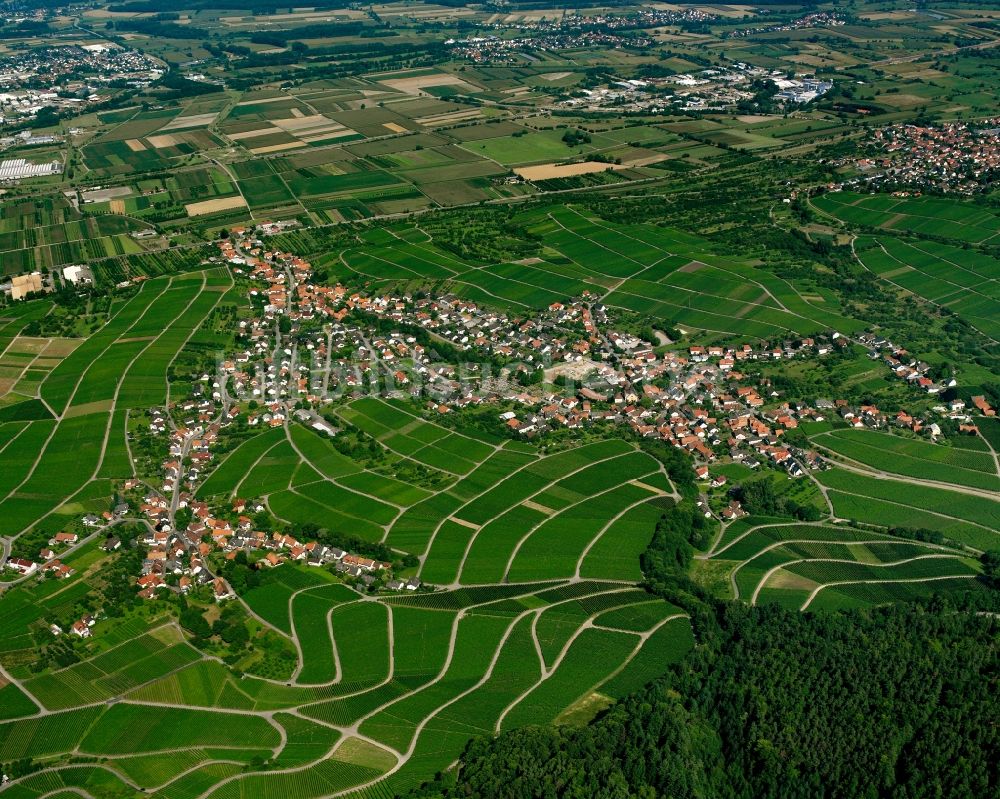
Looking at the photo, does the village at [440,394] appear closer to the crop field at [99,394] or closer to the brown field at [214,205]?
the crop field at [99,394]

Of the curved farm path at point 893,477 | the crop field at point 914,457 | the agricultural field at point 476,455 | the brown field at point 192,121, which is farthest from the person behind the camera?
the brown field at point 192,121

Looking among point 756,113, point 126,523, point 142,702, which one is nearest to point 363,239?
point 126,523

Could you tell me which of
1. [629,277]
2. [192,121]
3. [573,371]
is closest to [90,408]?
[573,371]

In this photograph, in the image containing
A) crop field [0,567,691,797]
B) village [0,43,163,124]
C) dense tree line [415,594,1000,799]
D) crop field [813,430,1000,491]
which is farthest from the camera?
village [0,43,163,124]

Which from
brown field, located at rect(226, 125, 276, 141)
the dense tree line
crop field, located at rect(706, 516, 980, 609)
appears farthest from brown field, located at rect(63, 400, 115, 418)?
brown field, located at rect(226, 125, 276, 141)

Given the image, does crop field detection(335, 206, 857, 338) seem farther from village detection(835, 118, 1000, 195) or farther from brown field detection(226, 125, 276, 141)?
brown field detection(226, 125, 276, 141)

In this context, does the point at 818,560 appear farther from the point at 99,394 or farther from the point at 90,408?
the point at 99,394

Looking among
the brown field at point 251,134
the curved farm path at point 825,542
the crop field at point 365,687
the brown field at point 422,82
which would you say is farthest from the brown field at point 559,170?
the crop field at point 365,687

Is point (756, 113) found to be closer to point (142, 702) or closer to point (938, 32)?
point (938, 32)
